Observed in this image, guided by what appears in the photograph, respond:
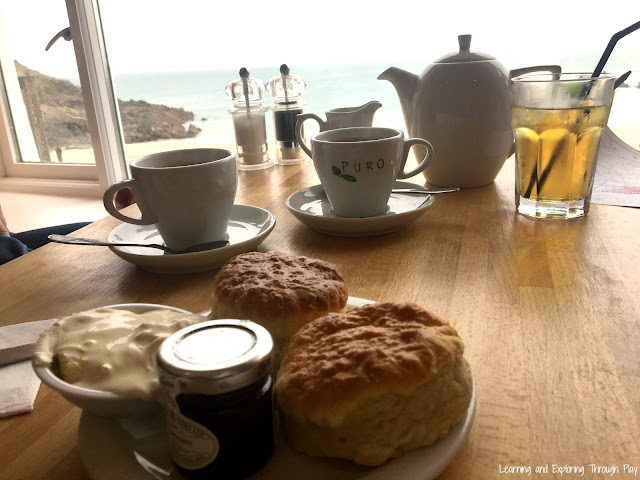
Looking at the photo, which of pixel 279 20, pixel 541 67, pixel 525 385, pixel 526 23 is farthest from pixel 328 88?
Answer: pixel 525 385

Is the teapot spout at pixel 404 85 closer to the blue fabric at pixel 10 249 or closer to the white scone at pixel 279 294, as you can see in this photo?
the white scone at pixel 279 294

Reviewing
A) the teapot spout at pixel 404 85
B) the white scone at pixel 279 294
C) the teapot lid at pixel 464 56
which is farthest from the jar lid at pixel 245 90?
the white scone at pixel 279 294

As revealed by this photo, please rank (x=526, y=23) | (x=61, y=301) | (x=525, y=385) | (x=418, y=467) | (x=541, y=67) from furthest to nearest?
1. (x=526, y=23)
2. (x=541, y=67)
3. (x=61, y=301)
4. (x=525, y=385)
5. (x=418, y=467)

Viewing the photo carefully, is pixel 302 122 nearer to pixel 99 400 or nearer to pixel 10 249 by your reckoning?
pixel 10 249

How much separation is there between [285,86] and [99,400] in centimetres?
133

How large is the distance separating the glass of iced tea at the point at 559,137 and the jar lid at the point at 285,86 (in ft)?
2.58

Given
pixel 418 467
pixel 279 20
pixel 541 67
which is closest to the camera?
pixel 418 467

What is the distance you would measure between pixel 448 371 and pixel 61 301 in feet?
1.76

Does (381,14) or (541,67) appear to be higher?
(381,14)

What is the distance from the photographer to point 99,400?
39 cm

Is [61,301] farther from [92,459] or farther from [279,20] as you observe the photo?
[279,20]

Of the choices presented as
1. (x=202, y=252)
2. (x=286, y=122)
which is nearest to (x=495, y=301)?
(x=202, y=252)

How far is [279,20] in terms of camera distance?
16.8ft

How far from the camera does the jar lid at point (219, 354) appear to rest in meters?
0.33
